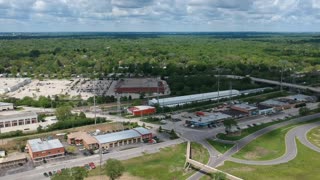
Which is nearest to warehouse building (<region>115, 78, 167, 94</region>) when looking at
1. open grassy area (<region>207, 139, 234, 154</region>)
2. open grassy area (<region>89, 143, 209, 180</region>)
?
open grassy area (<region>207, 139, 234, 154</region>)

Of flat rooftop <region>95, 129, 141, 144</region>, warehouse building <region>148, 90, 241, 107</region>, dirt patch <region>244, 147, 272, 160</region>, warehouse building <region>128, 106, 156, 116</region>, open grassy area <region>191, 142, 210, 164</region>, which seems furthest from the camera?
warehouse building <region>148, 90, 241, 107</region>

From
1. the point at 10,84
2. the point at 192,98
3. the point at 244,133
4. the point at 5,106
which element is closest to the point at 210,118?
the point at 244,133

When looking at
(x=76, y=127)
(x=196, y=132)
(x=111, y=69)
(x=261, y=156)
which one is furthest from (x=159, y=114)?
(x=111, y=69)

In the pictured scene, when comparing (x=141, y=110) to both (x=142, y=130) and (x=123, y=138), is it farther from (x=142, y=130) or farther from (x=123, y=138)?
(x=123, y=138)

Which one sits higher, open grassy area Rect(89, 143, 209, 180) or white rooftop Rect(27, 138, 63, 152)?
white rooftop Rect(27, 138, 63, 152)

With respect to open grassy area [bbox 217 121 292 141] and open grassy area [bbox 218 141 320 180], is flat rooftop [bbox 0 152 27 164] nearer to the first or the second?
open grassy area [bbox 218 141 320 180]

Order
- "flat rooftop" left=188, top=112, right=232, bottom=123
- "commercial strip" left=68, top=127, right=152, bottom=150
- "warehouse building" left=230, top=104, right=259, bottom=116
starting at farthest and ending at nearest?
1. "warehouse building" left=230, top=104, right=259, bottom=116
2. "flat rooftop" left=188, top=112, right=232, bottom=123
3. "commercial strip" left=68, top=127, right=152, bottom=150
